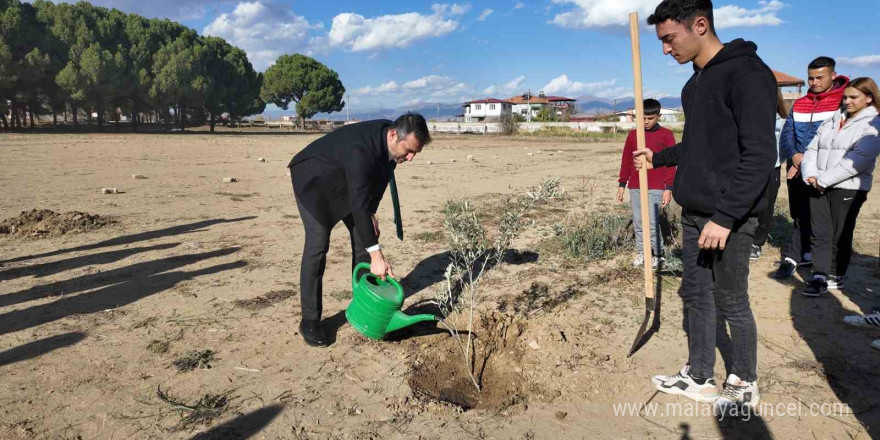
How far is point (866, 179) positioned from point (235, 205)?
8486mm

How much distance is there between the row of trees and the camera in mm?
29922

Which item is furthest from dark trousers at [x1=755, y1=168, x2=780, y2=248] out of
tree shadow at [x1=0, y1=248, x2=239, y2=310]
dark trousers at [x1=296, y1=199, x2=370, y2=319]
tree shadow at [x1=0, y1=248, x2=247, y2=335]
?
tree shadow at [x1=0, y1=248, x2=239, y2=310]

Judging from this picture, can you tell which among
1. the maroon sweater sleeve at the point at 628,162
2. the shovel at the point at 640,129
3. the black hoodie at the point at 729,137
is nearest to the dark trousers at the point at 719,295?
the black hoodie at the point at 729,137

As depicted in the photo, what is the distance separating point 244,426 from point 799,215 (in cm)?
526

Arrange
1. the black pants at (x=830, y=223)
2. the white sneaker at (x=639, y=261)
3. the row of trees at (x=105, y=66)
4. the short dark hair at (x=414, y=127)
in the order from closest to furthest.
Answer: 1. the short dark hair at (x=414, y=127)
2. the black pants at (x=830, y=223)
3. the white sneaker at (x=639, y=261)
4. the row of trees at (x=105, y=66)

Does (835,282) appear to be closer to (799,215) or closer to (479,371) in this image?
(799,215)

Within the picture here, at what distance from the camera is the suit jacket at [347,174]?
3.21 m

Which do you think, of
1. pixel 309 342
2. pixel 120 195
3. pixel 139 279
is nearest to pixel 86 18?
pixel 120 195

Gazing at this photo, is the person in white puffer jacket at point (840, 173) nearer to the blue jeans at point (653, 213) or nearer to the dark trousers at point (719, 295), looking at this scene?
the blue jeans at point (653, 213)

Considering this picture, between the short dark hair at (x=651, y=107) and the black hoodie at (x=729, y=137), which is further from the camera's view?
the short dark hair at (x=651, y=107)

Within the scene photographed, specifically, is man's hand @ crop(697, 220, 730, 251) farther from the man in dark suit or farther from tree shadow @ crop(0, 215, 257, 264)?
tree shadow @ crop(0, 215, 257, 264)

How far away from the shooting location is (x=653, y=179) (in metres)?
4.98

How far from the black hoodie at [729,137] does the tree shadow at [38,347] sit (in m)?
4.16

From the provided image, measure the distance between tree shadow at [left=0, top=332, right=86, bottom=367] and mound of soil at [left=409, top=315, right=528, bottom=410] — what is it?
2.48 m
